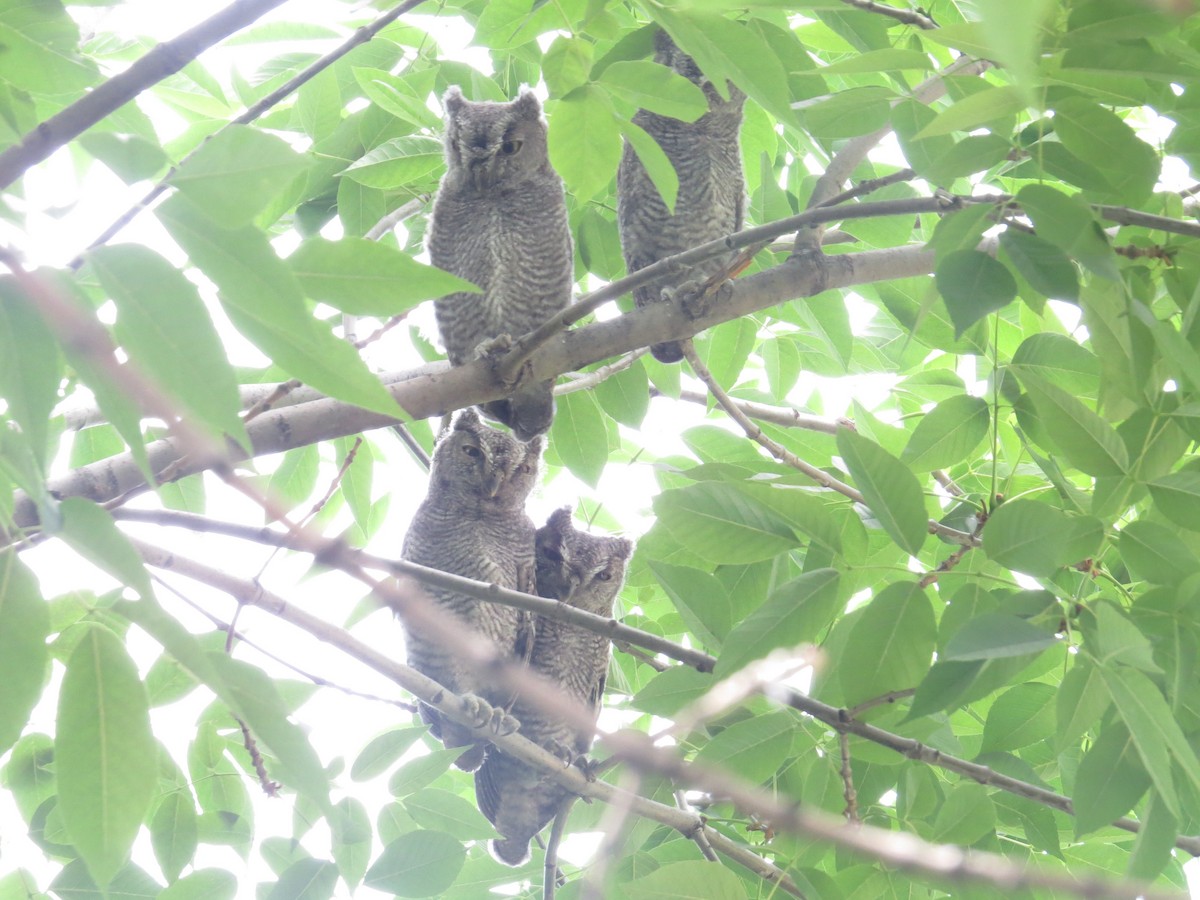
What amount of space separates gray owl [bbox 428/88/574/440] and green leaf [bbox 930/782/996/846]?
54.9 inches

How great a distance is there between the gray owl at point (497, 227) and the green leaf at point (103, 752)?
162 centimetres

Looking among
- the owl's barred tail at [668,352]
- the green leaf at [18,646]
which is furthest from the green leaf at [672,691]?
the owl's barred tail at [668,352]

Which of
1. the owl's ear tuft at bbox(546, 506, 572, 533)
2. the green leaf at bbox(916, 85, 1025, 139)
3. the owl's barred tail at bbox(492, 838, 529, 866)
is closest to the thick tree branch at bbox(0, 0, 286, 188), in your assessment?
the green leaf at bbox(916, 85, 1025, 139)

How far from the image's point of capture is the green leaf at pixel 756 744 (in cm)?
137

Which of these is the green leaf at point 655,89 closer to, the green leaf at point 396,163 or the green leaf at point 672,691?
the green leaf at point 672,691

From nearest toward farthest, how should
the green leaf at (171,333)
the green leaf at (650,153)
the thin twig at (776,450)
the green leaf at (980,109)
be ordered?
the green leaf at (171,333) → the green leaf at (980,109) → the green leaf at (650,153) → the thin twig at (776,450)

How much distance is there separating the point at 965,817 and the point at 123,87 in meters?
1.26

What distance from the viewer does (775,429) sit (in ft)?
8.72

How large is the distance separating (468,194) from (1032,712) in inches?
72.1

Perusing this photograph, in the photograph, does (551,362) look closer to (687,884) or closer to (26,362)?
(687,884)

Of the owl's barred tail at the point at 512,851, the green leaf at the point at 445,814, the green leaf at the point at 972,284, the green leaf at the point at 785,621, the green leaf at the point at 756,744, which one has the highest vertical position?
the green leaf at the point at 972,284

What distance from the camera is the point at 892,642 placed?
3.85 ft

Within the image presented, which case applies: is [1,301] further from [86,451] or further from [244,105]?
[244,105]

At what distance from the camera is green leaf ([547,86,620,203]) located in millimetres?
1249
